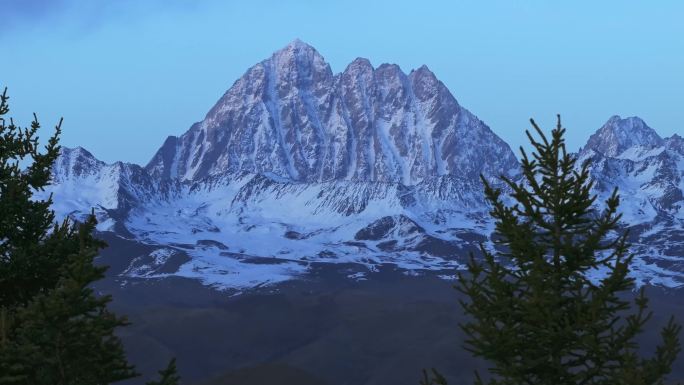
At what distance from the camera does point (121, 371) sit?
904 inches

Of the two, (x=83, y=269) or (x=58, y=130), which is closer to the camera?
(x=83, y=269)

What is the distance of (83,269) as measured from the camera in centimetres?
1988


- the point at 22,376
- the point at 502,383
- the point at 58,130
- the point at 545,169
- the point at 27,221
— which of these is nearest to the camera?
the point at 22,376

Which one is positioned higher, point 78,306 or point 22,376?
point 78,306

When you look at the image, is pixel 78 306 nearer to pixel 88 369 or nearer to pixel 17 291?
pixel 88 369

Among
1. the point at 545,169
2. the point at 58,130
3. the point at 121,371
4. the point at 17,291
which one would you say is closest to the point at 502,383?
the point at 545,169

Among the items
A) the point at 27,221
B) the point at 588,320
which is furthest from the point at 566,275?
the point at 27,221

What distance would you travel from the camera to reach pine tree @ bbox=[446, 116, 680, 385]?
22016 millimetres

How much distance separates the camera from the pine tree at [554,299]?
22.0 m

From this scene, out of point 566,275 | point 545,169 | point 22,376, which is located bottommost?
point 22,376

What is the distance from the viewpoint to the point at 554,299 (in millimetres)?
22547

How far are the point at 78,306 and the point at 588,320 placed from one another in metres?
11.2

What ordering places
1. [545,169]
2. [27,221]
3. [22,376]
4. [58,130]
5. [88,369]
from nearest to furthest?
[22,376] → [88,369] → [545,169] → [27,221] → [58,130]

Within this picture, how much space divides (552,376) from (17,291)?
53.8 ft
